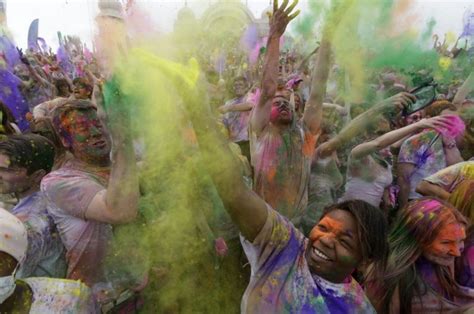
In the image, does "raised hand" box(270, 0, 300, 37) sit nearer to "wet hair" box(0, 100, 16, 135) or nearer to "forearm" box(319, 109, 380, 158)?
"forearm" box(319, 109, 380, 158)

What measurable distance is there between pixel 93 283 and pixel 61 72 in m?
5.41

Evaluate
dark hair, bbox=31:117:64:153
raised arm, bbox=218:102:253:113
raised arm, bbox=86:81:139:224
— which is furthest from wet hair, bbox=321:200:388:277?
raised arm, bbox=218:102:253:113

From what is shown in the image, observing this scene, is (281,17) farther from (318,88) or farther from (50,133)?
(50,133)

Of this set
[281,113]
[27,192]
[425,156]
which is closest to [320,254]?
[27,192]

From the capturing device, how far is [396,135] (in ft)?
10.8

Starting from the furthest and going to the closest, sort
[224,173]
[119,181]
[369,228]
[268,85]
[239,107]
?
[239,107] < [268,85] < [119,181] < [369,228] < [224,173]

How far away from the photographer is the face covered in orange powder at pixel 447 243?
192cm

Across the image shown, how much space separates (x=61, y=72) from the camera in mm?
6582

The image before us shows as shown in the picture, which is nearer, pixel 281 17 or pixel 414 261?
pixel 414 261

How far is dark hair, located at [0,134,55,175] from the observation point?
1963 mm

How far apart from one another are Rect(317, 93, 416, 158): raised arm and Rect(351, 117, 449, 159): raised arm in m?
0.16

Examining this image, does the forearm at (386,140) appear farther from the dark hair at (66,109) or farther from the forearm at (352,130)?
the dark hair at (66,109)

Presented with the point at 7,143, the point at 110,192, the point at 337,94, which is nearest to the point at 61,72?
the point at 337,94

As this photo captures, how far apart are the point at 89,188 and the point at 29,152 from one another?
43cm
